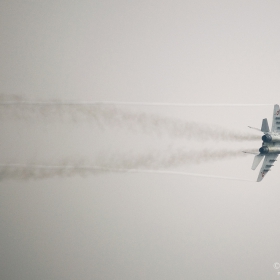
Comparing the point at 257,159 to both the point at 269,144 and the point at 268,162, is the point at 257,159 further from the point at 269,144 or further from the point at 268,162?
the point at 268,162

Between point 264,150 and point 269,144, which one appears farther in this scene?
point 269,144

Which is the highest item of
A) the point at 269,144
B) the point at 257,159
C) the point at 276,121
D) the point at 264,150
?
the point at 276,121

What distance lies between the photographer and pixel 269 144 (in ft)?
90.6

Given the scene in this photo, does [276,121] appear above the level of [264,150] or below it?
above

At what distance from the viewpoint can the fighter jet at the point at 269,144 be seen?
89.4 feet

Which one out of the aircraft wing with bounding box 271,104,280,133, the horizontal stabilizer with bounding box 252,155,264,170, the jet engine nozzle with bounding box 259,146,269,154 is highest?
the aircraft wing with bounding box 271,104,280,133

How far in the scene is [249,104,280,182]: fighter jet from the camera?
89.4 feet

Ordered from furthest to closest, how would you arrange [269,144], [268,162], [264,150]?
1. [268,162]
2. [269,144]
3. [264,150]

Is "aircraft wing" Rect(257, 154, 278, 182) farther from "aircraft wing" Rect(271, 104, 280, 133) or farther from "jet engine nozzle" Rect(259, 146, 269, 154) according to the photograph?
"aircraft wing" Rect(271, 104, 280, 133)

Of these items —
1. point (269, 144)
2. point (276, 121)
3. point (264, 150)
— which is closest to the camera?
point (264, 150)

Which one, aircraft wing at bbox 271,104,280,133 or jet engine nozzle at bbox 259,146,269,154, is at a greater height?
aircraft wing at bbox 271,104,280,133

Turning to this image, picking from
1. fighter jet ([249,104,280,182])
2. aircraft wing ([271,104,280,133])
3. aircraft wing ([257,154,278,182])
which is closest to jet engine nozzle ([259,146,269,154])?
fighter jet ([249,104,280,182])

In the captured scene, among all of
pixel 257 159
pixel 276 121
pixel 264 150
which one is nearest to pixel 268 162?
pixel 257 159

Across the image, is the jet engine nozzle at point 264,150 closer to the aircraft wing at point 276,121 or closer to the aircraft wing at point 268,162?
the aircraft wing at point 268,162
